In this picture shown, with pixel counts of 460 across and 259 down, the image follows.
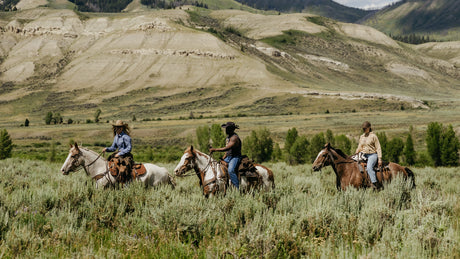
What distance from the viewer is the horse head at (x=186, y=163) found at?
9195 mm

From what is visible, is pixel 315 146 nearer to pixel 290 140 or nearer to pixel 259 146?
pixel 290 140

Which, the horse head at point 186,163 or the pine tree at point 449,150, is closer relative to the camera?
the horse head at point 186,163

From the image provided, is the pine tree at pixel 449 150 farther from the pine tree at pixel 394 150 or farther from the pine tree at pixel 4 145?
the pine tree at pixel 4 145

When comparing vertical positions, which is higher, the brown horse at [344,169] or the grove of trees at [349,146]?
the brown horse at [344,169]

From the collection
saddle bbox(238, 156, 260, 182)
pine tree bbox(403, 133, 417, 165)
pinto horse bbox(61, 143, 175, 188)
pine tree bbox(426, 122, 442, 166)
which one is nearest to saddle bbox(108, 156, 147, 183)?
pinto horse bbox(61, 143, 175, 188)

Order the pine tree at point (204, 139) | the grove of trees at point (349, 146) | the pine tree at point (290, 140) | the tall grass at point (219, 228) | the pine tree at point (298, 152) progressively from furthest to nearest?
the pine tree at point (204, 139) < the pine tree at point (290, 140) < the pine tree at point (298, 152) < the grove of trees at point (349, 146) < the tall grass at point (219, 228)

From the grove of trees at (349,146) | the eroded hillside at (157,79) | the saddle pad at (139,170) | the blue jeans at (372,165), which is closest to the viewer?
the saddle pad at (139,170)

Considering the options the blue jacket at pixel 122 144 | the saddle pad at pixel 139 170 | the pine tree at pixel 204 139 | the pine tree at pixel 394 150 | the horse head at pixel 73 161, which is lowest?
the pine tree at pixel 204 139

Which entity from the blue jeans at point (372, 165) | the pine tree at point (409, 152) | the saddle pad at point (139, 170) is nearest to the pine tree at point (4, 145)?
the saddle pad at point (139, 170)

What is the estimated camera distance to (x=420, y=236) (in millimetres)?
4922

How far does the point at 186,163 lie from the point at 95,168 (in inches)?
112

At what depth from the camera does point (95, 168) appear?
999 centimetres

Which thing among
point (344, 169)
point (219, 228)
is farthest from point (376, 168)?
point (219, 228)

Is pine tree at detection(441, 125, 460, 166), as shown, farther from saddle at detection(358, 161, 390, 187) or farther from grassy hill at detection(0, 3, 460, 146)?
grassy hill at detection(0, 3, 460, 146)
